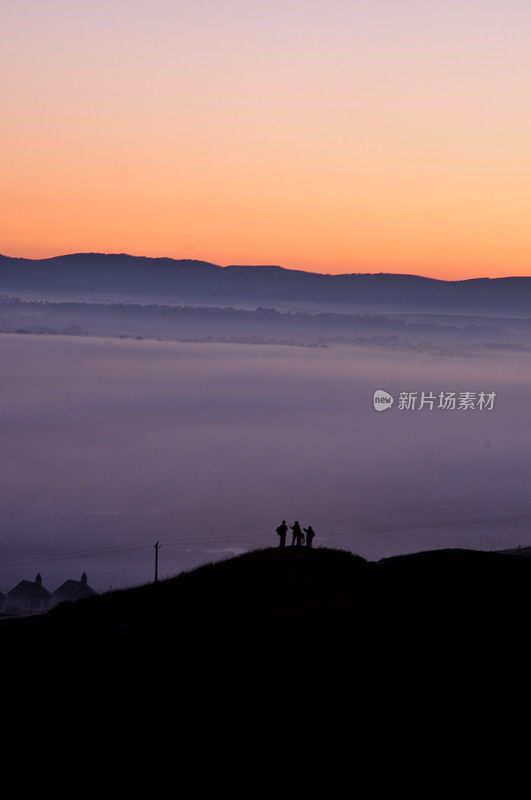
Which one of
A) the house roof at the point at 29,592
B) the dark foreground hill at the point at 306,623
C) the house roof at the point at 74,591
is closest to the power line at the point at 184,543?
the house roof at the point at 74,591

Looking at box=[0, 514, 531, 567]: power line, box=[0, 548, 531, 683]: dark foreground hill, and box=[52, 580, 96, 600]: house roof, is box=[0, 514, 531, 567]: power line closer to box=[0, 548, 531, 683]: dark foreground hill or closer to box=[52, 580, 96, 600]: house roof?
box=[52, 580, 96, 600]: house roof

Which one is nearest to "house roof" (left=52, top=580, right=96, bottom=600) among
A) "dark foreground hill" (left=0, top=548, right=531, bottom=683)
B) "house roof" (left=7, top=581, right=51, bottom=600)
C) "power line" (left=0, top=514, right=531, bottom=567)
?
"house roof" (left=7, top=581, right=51, bottom=600)

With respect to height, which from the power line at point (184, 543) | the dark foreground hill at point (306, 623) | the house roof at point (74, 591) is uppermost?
the dark foreground hill at point (306, 623)

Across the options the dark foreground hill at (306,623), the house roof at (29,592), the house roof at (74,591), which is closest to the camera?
the dark foreground hill at (306,623)

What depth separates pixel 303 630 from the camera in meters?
19.1

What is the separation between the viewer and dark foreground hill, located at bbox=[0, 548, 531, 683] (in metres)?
16.9

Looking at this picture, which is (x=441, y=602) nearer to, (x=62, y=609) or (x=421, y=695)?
(x=421, y=695)

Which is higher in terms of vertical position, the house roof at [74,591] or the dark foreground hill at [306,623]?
the dark foreground hill at [306,623]

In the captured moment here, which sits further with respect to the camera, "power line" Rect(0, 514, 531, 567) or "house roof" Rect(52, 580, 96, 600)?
"power line" Rect(0, 514, 531, 567)

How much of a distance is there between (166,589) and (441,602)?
1364 cm

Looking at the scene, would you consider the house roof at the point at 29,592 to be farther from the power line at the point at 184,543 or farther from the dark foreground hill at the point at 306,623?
the dark foreground hill at the point at 306,623

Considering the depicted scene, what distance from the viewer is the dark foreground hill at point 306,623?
16.9 m

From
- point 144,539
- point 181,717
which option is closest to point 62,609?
point 181,717

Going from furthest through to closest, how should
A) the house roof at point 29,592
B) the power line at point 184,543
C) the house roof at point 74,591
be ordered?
the power line at point 184,543 < the house roof at point 29,592 < the house roof at point 74,591
